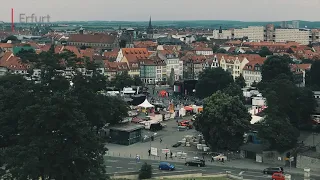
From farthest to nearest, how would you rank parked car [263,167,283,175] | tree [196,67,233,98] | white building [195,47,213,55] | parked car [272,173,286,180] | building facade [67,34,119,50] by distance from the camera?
building facade [67,34,119,50], white building [195,47,213,55], tree [196,67,233,98], parked car [263,167,283,175], parked car [272,173,286,180]

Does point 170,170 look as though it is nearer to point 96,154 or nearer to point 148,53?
point 96,154

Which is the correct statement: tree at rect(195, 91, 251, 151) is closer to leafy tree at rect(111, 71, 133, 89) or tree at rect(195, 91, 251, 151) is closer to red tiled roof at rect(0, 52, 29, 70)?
leafy tree at rect(111, 71, 133, 89)

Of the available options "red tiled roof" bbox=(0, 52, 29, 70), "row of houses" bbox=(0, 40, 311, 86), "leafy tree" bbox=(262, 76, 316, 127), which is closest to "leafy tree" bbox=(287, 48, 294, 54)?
"row of houses" bbox=(0, 40, 311, 86)

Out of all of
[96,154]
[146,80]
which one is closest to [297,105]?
[96,154]

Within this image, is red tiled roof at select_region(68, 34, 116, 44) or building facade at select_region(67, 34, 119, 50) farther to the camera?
red tiled roof at select_region(68, 34, 116, 44)

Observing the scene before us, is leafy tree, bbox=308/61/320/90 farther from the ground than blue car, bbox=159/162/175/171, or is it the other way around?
leafy tree, bbox=308/61/320/90

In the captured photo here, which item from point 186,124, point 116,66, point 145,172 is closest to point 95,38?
point 116,66

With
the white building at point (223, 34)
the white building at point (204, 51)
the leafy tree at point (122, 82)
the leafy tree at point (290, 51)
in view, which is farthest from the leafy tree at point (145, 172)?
the white building at point (223, 34)
